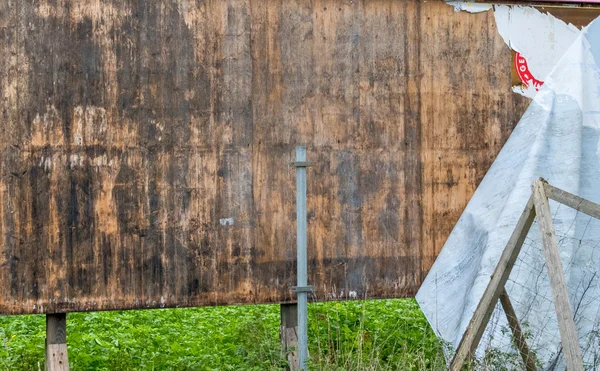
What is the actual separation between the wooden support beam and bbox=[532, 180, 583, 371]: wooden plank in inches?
10.4

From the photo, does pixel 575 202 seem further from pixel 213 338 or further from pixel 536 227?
pixel 213 338

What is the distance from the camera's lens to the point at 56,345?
688 cm

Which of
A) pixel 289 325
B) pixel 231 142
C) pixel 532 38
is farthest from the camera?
pixel 532 38

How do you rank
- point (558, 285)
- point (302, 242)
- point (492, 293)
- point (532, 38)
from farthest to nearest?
1. point (532, 38)
2. point (492, 293)
3. point (302, 242)
4. point (558, 285)

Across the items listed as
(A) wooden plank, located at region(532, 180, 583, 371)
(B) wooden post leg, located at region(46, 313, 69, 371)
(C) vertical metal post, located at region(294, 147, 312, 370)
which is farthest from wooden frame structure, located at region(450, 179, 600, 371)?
(B) wooden post leg, located at region(46, 313, 69, 371)

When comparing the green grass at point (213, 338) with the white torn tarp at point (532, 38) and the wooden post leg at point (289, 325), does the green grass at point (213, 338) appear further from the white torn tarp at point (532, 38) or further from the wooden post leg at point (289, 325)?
the white torn tarp at point (532, 38)

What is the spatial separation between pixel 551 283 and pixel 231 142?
2790mm

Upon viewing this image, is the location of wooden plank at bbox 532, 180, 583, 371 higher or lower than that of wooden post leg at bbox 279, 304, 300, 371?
higher

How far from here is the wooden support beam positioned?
5703mm

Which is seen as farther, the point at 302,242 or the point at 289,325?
the point at 289,325

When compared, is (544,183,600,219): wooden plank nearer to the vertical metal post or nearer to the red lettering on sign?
the vertical metal post

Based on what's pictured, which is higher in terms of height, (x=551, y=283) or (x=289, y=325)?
(x=551, y=283)

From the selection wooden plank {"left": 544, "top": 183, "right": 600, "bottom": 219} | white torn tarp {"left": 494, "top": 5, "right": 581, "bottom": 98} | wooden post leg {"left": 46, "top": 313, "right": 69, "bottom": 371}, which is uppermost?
white torn tarp {"left": 494, "top": 5, "right": 581, "bottom": 98}

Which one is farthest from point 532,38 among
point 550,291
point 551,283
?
point 551,283
